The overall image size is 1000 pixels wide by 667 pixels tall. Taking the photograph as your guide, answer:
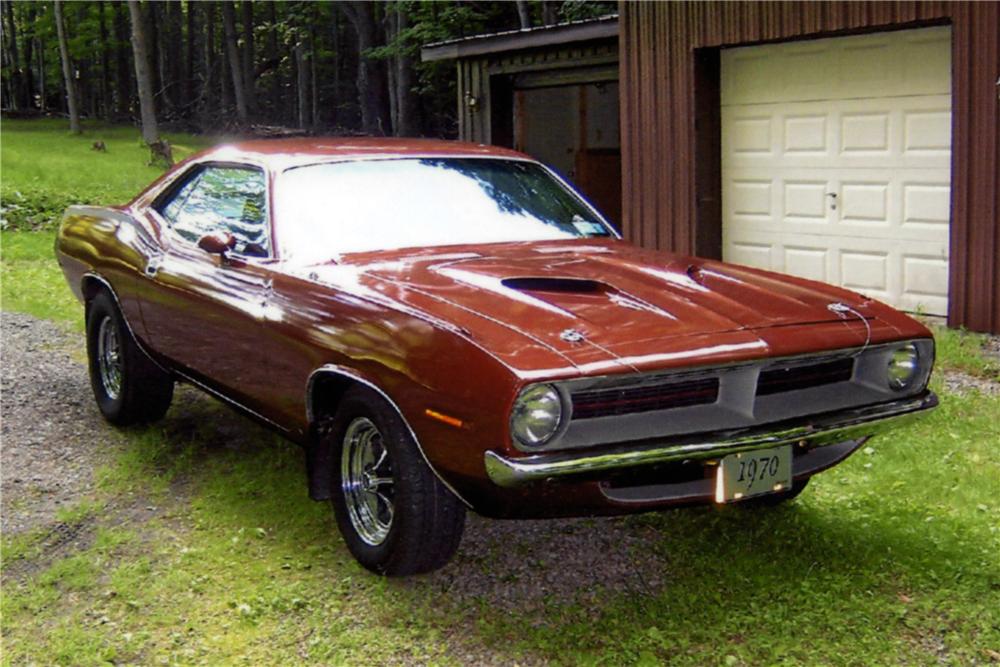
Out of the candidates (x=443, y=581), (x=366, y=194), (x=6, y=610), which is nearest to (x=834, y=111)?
(x=366, y=194)

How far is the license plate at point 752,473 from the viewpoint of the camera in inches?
156

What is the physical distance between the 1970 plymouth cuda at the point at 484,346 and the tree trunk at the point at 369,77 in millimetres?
32410

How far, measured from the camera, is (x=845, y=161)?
34.8 feet

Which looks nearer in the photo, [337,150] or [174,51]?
[337,150]

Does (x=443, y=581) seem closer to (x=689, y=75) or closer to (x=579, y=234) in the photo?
(x=579, y=234)

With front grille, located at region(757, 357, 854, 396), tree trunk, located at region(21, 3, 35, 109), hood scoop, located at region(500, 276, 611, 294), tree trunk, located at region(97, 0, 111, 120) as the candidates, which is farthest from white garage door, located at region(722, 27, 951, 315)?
tree trunk, located at region(21, 3, 35, 109)

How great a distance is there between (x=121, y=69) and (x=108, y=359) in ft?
171

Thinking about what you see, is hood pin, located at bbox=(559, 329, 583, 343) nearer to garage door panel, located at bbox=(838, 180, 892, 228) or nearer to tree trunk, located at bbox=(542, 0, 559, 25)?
garage door panel, located at bbox=(838, 180, 892, 228)

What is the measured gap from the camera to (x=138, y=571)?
4648 mm

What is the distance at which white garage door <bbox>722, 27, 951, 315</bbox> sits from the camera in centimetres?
991

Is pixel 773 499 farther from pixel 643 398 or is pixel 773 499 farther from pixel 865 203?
pixel 865 203

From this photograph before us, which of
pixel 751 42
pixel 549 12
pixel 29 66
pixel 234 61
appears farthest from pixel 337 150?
pixel 29 66

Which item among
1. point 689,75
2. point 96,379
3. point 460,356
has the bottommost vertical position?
point 96,379

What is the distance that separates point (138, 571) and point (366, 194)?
1855 millimetres
